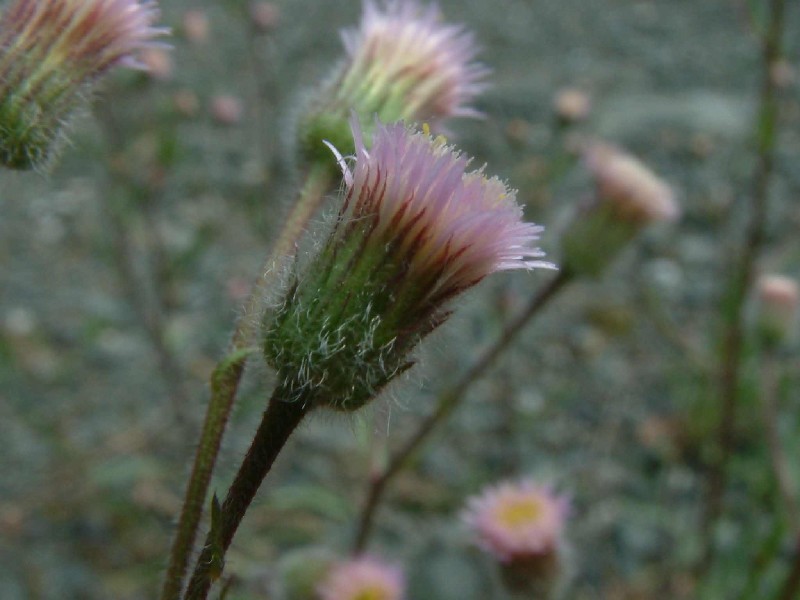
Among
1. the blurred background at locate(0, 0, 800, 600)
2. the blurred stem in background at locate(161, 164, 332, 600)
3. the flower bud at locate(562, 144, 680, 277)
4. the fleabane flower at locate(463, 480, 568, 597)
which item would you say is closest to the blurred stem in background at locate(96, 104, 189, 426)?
the blurred background at locate(0, 0, 800, 600)

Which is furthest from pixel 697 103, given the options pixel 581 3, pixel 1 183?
pixel 581 3

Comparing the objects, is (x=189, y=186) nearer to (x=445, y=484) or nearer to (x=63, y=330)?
(x=63, y=330)

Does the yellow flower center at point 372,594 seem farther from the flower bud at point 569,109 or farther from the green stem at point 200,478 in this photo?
the flower bud at point 569,109

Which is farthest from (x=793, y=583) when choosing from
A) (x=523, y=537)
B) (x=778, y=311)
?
(x=778, y=311)

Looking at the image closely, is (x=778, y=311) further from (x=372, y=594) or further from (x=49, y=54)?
(x=49, y=54)

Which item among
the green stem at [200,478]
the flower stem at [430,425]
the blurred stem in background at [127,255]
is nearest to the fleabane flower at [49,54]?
the green stem at [200,478]
